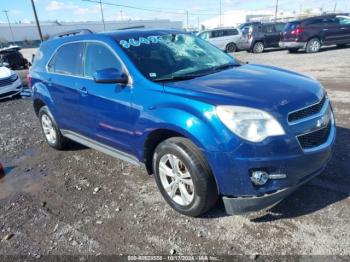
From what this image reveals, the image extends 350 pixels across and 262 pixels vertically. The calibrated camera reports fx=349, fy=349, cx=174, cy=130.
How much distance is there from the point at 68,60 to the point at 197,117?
9.01 ft

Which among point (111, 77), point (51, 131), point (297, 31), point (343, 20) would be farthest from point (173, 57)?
point (343, 20)

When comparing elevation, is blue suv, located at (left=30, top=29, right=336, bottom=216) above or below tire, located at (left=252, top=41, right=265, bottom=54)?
above

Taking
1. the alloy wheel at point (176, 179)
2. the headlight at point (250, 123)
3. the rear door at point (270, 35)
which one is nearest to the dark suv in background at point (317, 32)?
the rear door at point (270, 35)

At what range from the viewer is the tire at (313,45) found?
18.0 meters

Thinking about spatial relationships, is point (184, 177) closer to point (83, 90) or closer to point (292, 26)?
point (83, 90)

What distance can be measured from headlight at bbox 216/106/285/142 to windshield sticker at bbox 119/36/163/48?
1.70 meters

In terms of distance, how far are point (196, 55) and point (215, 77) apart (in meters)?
0.72

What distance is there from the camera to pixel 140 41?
13.9 feet

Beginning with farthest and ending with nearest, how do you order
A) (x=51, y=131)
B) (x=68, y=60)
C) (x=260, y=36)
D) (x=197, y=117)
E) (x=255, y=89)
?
(x=260, y=36)
(x=51, y=131)
(x=68, y=60)
(x=255, y=89)
(x=197, y=117)

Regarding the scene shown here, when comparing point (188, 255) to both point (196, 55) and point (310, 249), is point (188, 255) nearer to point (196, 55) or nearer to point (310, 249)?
point (310, 249)

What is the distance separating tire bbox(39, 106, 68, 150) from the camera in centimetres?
568

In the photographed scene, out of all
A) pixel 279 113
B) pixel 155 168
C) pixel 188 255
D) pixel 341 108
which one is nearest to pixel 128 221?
pixel 155 168

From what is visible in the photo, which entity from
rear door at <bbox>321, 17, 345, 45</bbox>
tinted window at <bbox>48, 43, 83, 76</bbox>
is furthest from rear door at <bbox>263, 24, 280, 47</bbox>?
tinted window at <bbox>48, 43, 83, 76</bbox>

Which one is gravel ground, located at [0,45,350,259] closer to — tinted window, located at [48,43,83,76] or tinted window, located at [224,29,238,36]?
tinted window, located at [48,43,83,76]
